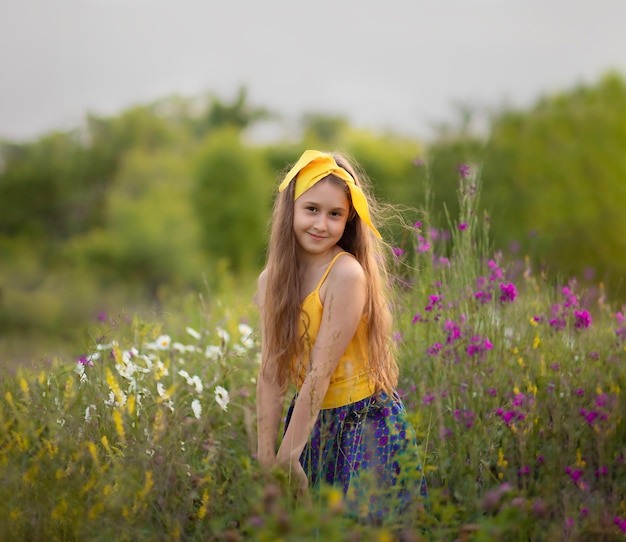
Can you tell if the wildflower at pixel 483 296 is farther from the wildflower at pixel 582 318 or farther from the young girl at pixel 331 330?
the young girl at pixel 331 330

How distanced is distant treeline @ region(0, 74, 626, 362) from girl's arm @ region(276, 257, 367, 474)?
22.1 ft

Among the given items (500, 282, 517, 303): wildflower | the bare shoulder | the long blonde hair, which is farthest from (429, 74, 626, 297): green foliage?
the bare shoulder

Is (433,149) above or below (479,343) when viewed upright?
above

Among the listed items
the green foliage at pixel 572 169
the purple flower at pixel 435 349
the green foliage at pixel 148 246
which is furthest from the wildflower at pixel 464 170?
the green foliage at pixel 148 246

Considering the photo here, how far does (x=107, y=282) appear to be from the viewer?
21.7 metres

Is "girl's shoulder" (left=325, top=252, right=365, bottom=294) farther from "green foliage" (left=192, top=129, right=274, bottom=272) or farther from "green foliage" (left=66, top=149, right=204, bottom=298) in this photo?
"green foliage" (left=66, top=149, right=204, bottom=298)

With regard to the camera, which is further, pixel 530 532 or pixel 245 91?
pixel 245 91

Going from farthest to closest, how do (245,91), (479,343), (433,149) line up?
(245,91), (433,149), (479,343)

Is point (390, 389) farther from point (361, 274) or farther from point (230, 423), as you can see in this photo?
point (230, 423)

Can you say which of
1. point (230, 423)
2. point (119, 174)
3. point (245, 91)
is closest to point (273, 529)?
point (230, 423)

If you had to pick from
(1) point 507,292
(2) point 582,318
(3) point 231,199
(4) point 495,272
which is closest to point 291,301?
Result: (1) point 507,292

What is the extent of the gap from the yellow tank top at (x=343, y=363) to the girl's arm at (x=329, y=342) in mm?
69

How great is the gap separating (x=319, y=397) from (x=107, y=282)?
20295 millimetres

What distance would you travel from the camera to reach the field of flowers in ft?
6.88
